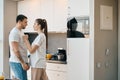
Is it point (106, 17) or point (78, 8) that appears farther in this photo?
point (78, 8)

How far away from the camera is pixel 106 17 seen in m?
4.43

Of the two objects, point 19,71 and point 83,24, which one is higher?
point 83,24

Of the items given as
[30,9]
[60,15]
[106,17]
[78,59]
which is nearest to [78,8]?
[106,17]

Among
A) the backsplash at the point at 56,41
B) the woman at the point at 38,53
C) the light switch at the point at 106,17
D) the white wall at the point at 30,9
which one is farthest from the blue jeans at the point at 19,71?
the white wall at the point at 30,9

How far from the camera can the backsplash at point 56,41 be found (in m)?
5.90

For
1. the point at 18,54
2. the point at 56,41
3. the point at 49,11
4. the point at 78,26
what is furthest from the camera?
the point at 56,41

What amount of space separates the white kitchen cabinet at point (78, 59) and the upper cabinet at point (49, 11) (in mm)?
810

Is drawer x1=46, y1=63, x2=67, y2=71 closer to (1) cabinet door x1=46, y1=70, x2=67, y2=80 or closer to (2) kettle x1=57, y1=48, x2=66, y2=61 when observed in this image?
(1) cabinet door x1=46, y1=70, x2=67, y2=80

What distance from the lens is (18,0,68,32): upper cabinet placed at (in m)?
5.30

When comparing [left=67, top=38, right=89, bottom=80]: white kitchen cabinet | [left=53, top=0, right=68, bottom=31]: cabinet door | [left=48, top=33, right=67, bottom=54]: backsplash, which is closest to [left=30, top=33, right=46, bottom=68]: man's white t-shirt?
[left=67, top=38, right=89, bottom=80]: white kitchen cabinet

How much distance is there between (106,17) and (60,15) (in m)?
1.25

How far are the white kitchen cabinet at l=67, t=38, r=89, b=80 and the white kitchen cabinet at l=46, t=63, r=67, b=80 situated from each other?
1.07 feet

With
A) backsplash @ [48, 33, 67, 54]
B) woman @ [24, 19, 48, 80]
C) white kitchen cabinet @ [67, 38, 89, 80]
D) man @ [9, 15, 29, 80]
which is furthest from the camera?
backsplash @ [48, 33, 67, 54]

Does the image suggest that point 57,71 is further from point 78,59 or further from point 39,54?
point 39,54
